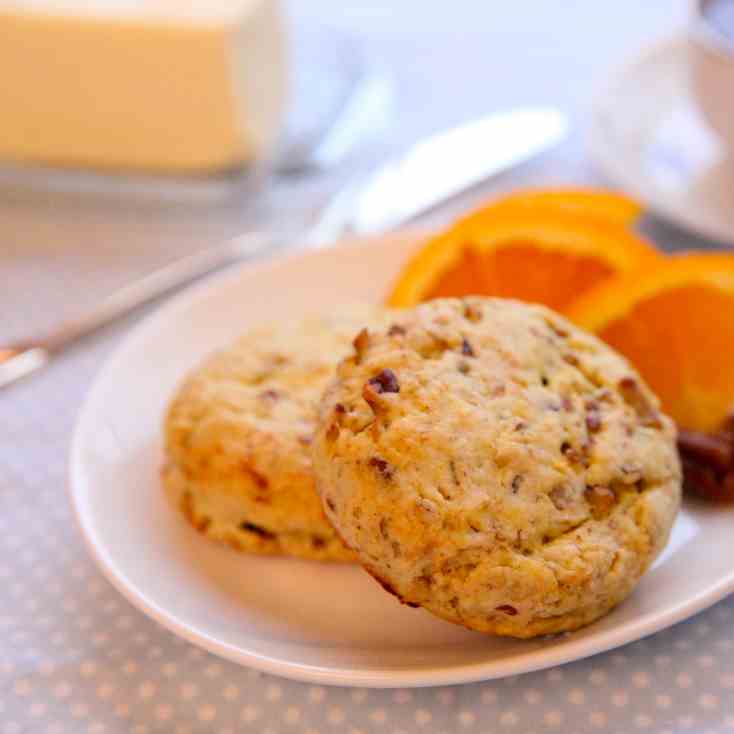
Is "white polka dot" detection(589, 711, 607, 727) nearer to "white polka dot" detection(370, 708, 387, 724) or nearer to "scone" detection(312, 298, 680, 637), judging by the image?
"scone" detection(312, 298, 680, 637)

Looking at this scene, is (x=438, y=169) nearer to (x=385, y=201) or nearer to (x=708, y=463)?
(x=385, y=201)

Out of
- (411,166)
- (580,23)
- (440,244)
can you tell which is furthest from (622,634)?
(580,23)

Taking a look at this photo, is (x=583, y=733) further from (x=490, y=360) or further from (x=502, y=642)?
(x=490, y=360)

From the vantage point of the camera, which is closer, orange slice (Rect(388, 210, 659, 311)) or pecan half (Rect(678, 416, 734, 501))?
pecan half (Rect(678, 416, 734, 501))

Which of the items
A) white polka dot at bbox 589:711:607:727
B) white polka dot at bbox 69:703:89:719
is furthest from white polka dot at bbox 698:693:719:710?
white polka dot at bbox 69:703:89:719

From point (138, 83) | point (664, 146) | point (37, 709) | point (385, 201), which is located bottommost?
point (37, 709)

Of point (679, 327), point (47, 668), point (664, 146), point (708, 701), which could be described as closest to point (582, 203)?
point (679, 327)

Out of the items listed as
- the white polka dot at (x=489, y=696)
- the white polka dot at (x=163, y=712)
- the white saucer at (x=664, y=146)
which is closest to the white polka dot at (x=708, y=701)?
the white polka dot at (x=489, y=696)
